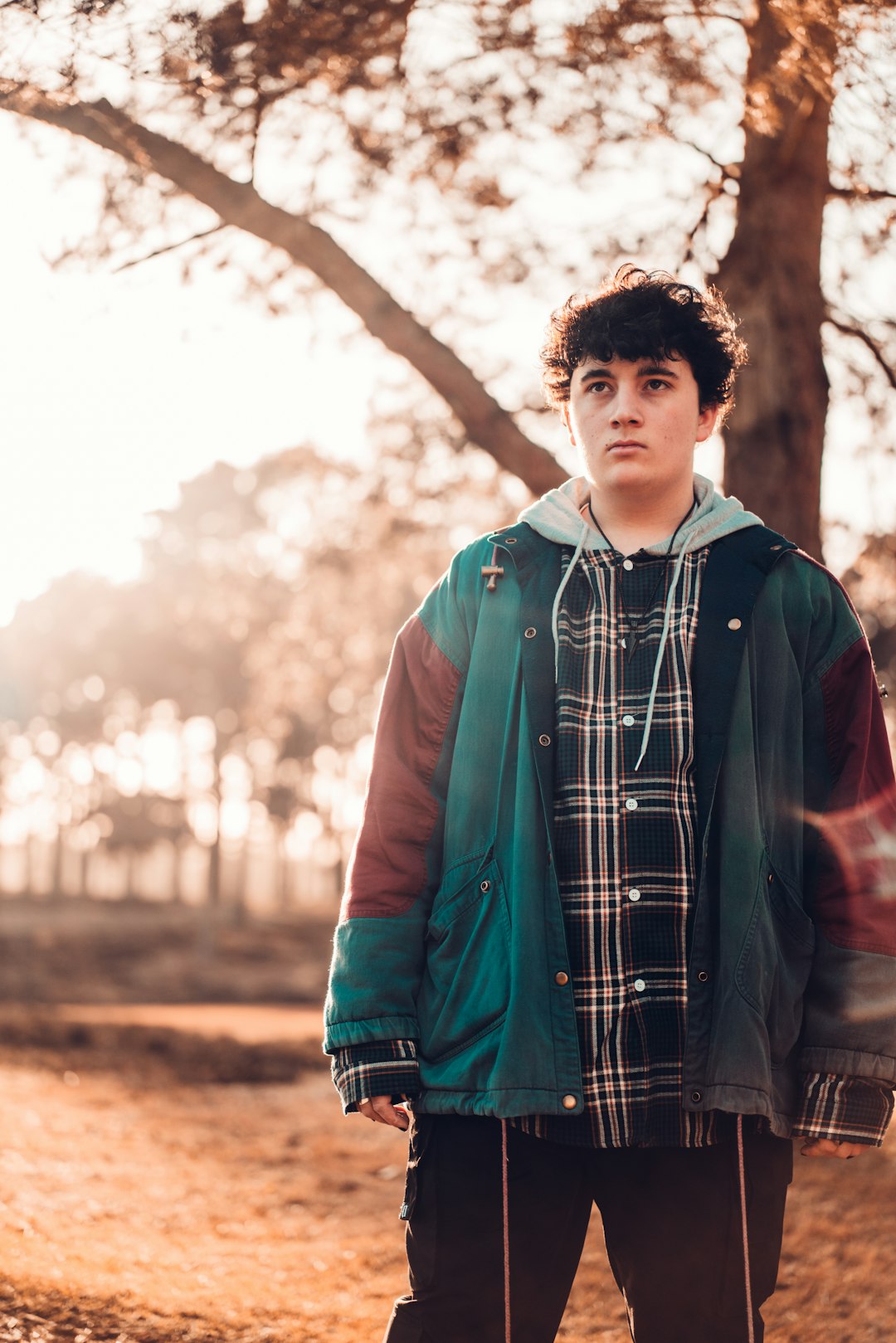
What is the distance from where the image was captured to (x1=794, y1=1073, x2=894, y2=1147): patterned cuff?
234 cm

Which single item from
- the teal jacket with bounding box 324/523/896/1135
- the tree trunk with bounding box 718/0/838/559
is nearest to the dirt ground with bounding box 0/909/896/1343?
the teal jacket with bounding box 324/523/896/1135

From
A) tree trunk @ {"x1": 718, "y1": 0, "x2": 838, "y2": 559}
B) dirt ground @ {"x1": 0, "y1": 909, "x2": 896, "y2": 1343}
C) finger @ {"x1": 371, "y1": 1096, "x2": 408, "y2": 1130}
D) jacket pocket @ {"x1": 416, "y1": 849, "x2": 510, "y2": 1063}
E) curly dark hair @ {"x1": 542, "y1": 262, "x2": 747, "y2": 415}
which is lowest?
dirt ground @ {"x1": 0, "y1": 909, "x2": 896, "y2": 1343}

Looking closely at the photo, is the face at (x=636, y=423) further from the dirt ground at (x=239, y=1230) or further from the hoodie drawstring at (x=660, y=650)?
the dirt ground at (x=239, y=1230)

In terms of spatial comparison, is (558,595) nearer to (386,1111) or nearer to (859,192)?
(386,1111)

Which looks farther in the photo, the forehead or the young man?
the forehead

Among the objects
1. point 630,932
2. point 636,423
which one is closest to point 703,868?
point 630,932

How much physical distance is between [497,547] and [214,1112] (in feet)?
24.2

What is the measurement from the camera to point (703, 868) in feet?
7.79

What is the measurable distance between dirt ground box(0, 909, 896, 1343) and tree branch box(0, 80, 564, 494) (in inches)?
140

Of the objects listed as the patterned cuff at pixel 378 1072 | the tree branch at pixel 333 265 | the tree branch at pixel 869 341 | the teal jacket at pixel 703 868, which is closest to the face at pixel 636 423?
the teal jacket at pixel 703 868

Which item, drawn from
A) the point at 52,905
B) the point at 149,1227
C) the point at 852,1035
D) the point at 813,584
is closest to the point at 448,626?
the point at 813,584

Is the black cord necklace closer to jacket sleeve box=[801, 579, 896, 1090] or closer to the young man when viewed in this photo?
the young man

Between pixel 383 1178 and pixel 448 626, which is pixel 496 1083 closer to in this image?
pixel 448 626

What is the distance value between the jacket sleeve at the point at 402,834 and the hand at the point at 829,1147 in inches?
30.4
